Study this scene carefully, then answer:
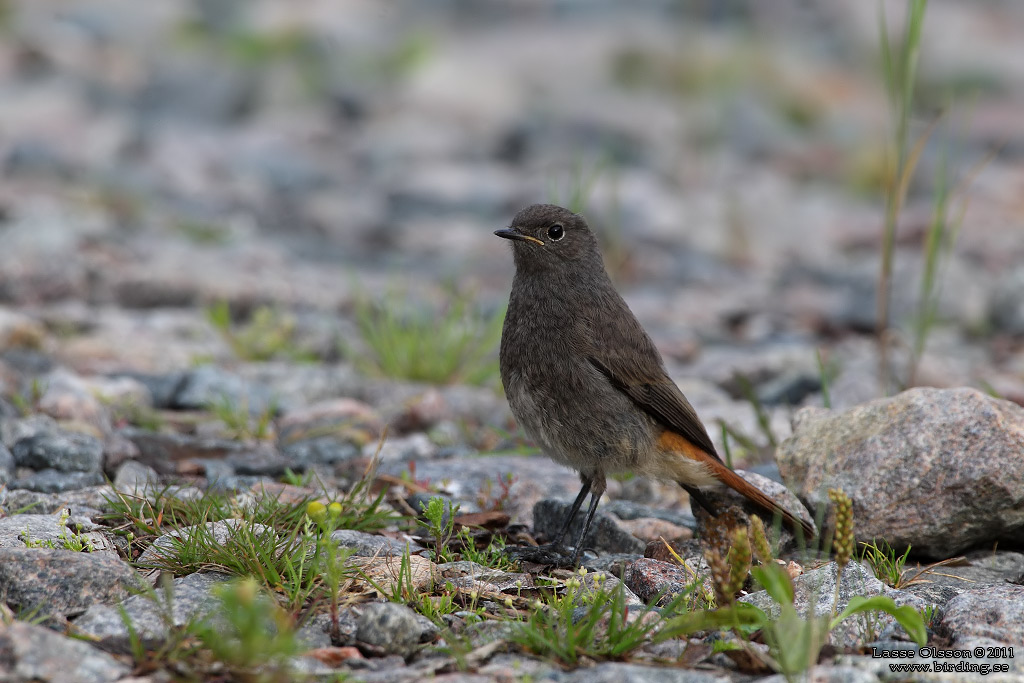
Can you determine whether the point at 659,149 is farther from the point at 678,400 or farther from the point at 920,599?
the point at 920,599

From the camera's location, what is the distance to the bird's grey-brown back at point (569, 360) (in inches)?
179

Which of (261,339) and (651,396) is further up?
(651,396)

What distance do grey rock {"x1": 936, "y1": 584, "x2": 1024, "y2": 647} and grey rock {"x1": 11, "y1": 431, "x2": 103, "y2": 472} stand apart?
331cm

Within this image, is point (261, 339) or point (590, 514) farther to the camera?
point (261, 339)

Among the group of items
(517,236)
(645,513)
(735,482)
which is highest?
(517,236)

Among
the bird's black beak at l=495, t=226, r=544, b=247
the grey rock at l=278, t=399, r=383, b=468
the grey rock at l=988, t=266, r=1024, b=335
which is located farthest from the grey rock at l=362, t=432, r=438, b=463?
the grey rock at l=988, t=266, r=1024, b=335

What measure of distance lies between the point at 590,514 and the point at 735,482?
59 cm

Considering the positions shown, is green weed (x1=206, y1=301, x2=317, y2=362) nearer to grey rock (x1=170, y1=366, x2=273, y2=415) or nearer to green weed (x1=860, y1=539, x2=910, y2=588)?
grey rock (x1=170, y1=366, x2=273, y2=415)

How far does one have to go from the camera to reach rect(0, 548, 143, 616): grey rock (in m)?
3.18

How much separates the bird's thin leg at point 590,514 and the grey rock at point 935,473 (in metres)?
0.84

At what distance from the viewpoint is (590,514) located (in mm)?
4426

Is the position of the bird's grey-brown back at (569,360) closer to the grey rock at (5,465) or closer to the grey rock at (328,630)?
the grey rock at (328,630)

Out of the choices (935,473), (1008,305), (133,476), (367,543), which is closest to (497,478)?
(367,543)

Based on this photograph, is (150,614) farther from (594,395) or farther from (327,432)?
(327,432)
